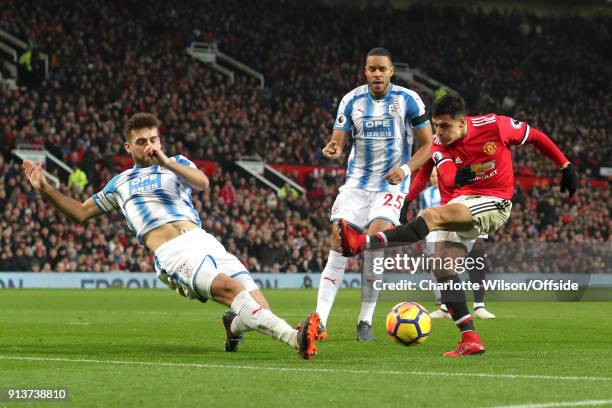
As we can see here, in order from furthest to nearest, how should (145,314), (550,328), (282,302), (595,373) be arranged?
(282,302)
(145,314)
(550,328)
(595,373)

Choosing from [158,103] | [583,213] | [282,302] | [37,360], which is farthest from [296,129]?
[37,360]

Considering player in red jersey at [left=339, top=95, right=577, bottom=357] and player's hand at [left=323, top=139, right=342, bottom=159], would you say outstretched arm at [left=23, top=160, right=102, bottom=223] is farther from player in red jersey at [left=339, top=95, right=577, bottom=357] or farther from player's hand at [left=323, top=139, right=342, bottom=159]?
player in red jersey at [left=339, top=95, right=577, bottom=357]

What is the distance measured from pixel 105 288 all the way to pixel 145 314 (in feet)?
39.9

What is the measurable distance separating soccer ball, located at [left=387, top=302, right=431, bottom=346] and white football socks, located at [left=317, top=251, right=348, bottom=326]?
53.1 inches

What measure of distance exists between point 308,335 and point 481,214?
7.47ft

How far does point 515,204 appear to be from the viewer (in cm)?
3512

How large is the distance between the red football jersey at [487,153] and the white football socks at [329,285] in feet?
5.82

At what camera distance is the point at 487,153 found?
9.09 m

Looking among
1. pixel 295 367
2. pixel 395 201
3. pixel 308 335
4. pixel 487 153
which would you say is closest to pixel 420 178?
pixel 487 153

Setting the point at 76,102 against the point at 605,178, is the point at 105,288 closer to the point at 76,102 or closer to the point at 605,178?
the point at 76,102

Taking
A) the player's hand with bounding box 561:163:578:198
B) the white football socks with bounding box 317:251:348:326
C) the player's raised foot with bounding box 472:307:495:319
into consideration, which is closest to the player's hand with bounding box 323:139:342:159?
the white football socks with bounding box 317:251:348:326

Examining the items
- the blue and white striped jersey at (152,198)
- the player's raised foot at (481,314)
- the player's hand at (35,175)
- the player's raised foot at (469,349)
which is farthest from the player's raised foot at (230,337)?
the player's raised foot at (481,314)

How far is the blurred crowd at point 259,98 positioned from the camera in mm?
28781

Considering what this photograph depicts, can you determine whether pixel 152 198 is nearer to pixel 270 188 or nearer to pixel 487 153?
pixel 487 153
